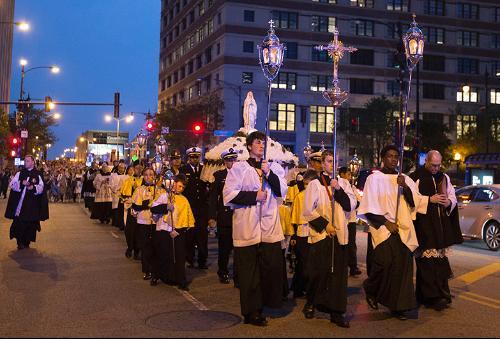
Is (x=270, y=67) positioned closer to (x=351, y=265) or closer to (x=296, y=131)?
(x=351, y=265)

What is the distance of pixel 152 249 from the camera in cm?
951

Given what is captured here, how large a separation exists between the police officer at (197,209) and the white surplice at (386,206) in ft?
14.1

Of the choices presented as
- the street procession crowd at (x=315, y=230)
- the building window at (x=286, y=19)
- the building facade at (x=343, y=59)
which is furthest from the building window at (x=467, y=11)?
the street procession crowd at (x=315, y=230)

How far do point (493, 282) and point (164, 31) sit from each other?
80.5m

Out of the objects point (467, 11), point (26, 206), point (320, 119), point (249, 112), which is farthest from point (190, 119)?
point (26, 206)

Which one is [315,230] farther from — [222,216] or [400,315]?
[222,216]

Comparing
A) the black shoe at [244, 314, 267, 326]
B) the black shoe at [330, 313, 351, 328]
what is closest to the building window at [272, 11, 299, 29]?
the black shoe at [330, 313, 351, 328]

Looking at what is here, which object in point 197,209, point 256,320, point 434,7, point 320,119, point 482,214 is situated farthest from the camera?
point 434,7

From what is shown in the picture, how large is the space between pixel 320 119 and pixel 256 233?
54858mm

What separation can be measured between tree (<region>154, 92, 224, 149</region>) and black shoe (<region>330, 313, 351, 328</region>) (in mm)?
48309

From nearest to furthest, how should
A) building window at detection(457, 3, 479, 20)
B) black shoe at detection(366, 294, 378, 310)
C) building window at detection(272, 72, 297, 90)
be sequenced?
black shoe at detection(366, 294, 378, 310), building window at detection(272, 72, 297, 90), building window at detection(457, 3, 479, 20)

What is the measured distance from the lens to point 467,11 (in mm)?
65125

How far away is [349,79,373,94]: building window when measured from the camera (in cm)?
6091

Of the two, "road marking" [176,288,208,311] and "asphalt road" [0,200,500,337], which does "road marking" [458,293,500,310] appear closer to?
"asphalt road" [0,200,500,337]
